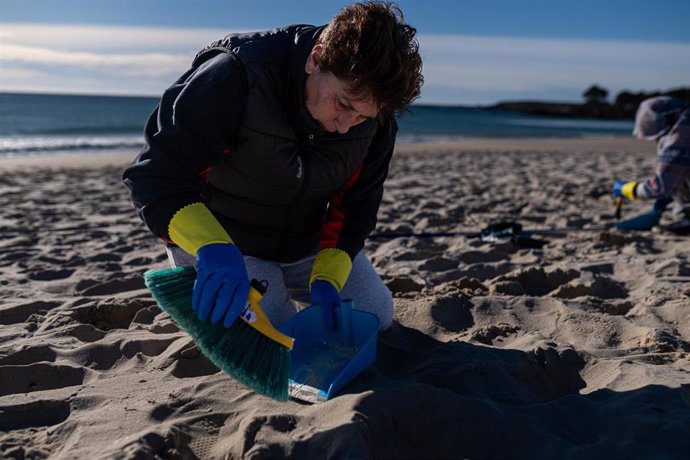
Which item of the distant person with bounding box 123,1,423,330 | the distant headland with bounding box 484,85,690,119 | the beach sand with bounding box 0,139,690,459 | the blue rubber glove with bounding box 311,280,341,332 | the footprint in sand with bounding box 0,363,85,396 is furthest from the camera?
the distant headland with bounding box 484,85,690,119

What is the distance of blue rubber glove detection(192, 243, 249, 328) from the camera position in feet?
5.82

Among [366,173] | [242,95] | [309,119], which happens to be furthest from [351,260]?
[242,95]

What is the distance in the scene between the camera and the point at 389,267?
3.63 metres

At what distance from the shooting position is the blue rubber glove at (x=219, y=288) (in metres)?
1.77

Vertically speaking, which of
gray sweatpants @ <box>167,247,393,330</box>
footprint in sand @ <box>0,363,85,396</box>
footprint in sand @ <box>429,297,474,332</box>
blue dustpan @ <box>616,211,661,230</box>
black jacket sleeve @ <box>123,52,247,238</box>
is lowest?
footprint in sand @ <box>0,363,85,396</box>

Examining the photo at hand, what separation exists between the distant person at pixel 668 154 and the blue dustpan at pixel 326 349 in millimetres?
3039

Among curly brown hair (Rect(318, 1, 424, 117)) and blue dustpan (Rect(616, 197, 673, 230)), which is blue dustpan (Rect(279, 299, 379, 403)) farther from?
blue dustpan (Rect(616, 197, 673, 230))

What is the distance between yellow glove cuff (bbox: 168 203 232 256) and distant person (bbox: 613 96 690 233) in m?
3.60

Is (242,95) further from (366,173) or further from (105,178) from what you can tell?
(105,178)

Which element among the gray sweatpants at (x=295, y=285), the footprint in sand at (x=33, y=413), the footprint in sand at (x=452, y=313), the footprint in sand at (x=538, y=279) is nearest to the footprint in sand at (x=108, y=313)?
the gray sweatpants at (x=295, y=285)

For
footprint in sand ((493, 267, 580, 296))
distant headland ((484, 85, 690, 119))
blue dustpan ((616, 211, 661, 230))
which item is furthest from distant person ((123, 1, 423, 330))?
distant headland ((484, 85, 690, 119))

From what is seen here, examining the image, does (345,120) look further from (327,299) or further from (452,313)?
(452,313)

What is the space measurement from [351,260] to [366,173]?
34 cm

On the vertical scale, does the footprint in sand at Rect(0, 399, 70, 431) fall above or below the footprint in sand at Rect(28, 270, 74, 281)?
above
